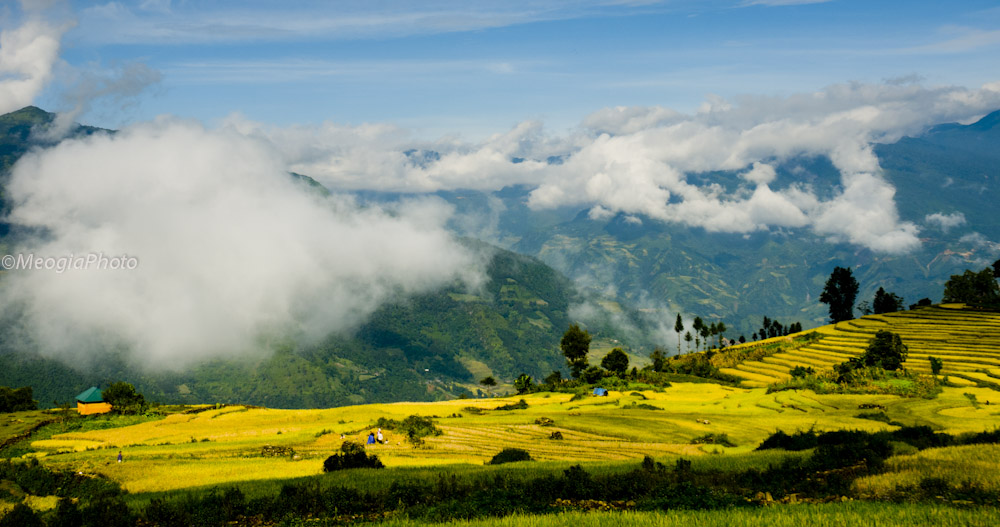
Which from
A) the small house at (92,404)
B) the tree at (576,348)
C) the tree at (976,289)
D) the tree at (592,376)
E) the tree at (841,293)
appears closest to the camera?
the small house at (92,404)

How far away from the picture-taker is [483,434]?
50156 mm

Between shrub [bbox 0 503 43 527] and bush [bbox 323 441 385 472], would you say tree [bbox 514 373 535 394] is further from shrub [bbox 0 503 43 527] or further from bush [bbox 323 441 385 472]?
shrub [bbox 0 503 43 527]

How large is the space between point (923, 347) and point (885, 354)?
2633cm

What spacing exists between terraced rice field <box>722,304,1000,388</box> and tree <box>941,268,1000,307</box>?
147 inches

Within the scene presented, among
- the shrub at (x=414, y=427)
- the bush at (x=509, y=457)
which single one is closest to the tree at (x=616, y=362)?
the shrub at (x=414, y=427)

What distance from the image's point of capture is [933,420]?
146 ft

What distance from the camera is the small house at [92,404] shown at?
351 ft

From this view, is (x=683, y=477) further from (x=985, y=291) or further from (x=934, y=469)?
(x=985, y=291)

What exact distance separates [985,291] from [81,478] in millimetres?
177625

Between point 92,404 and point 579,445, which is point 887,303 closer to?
point 579,445

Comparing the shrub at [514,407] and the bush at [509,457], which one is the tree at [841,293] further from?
the bush at [509,457]

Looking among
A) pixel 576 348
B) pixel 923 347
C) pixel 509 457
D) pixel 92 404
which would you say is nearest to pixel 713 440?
pixel 509 457

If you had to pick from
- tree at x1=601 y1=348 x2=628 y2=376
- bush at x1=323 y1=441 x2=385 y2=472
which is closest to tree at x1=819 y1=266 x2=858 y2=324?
tree at x1=601 y1=348 x2=628 y2=376

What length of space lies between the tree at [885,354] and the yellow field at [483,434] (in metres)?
13.8
